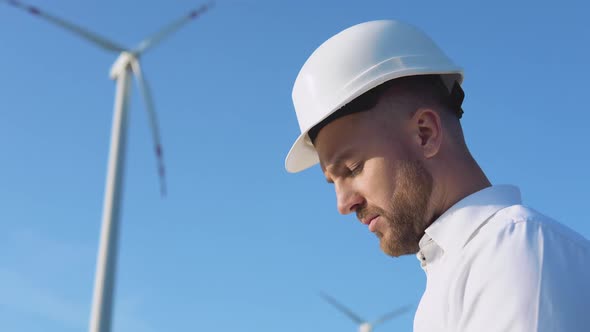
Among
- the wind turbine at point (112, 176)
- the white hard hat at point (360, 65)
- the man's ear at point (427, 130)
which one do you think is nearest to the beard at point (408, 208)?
the man's ear at point (427, 130)

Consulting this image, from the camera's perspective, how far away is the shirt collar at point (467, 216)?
172 inches

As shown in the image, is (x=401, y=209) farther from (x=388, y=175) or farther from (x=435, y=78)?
(x=435, y=78)

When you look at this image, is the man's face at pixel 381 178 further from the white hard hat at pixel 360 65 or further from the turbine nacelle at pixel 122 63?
the turbine nacelle at pixel 122 63

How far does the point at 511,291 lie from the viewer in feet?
11.5

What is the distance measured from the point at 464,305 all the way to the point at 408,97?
1790 millimetres


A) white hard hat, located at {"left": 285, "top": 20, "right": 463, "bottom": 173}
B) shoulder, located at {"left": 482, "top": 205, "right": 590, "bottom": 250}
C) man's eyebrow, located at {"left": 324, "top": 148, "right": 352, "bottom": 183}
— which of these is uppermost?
white hard hat, located at {"left": 285, "top": 20, "right": 463, "bottom": 173}

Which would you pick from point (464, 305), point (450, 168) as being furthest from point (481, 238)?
point (450, 168)

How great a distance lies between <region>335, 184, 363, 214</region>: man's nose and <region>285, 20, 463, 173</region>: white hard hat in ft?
1.62

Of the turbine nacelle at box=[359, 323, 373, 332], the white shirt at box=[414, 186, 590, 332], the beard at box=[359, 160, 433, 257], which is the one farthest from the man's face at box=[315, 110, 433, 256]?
the turbine nacelle at box=[359, 323, 373, 332]

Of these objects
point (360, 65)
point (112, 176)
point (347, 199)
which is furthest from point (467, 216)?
point (112, 176)

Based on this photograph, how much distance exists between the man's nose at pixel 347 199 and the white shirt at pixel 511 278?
792 mm

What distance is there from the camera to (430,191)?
4754 mm

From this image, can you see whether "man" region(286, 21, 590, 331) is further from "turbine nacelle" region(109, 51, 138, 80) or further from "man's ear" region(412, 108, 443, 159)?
"turbine nacelle" region(109, 51, 138, 80)

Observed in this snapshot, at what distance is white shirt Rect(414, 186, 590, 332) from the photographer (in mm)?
3467
